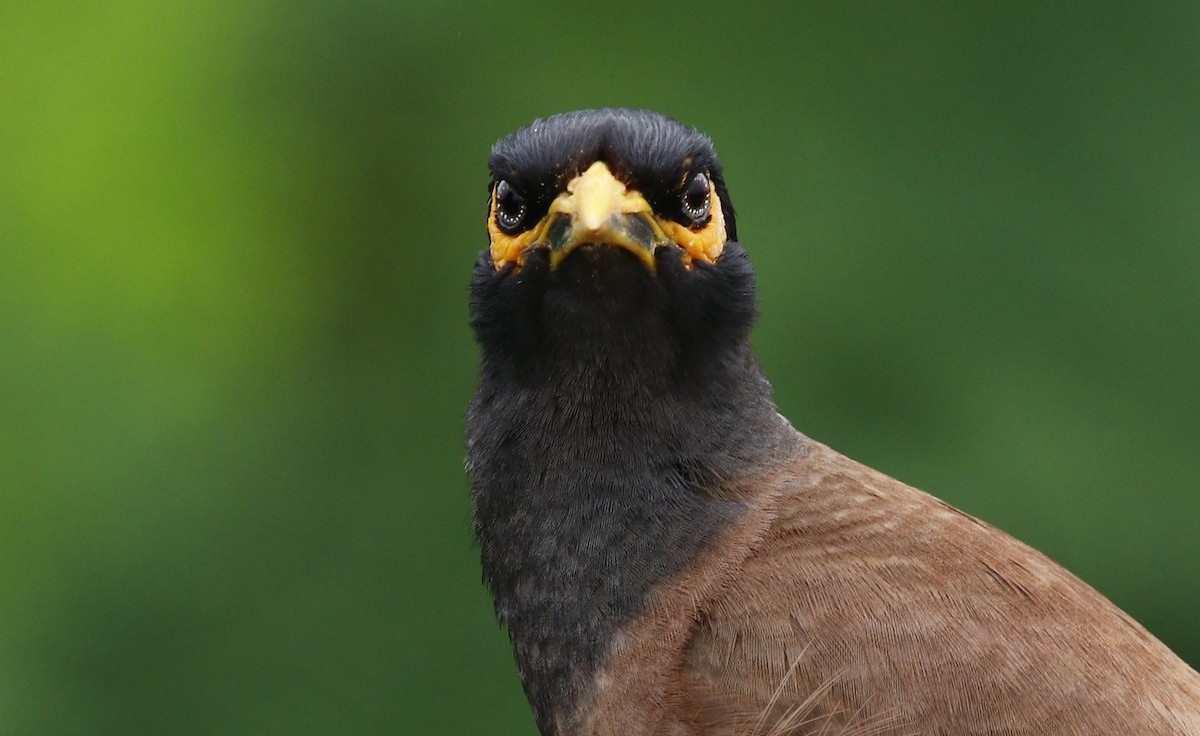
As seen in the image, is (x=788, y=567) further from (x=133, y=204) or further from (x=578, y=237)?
(x=133, y=204)

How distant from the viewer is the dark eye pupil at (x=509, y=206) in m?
2.64

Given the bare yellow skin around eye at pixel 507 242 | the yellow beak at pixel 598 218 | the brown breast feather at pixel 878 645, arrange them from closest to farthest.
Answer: the brown breast feather at pixel 878 645 → the yellow beak at pixel 598 218 → the bare yellow skin around eye at pixel 507 242

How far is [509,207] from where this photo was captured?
2.67 m

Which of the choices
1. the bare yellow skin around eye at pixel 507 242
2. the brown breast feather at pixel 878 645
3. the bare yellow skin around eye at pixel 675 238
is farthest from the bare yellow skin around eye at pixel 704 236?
the brown breast feather at pixel 878 645

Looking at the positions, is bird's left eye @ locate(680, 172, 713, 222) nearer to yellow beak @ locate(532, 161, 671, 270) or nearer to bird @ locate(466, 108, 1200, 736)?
bird @ locate(466, 108, 1200, 736)

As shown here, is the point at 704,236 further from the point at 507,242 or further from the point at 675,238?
the point at 507,242

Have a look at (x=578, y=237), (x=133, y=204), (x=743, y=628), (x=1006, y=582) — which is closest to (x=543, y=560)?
(x=743, y=628)

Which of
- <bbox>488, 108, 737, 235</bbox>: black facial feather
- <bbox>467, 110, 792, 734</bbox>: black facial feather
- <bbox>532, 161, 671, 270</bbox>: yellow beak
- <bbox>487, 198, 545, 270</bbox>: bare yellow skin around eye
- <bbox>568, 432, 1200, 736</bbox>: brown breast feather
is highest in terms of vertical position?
<bbox>488, 108, 737, 235</bbox>: black facial feather

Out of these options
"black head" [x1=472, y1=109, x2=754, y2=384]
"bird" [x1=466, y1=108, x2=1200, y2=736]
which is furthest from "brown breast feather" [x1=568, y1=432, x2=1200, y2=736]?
"black head" [x1=472, y1=109, x2=754, y2=384]

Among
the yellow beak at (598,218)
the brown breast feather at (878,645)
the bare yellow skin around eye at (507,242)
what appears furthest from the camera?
the bare yellow skin around eye at (507,242)

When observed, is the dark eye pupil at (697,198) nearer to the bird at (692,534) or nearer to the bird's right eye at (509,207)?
the bird at (692,534)

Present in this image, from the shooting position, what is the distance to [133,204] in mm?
4398

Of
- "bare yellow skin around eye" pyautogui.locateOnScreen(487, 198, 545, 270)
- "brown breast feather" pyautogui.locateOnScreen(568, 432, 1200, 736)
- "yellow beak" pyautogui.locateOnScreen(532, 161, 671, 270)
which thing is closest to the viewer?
"brown breast feather" pyautogui.locateOnScreen(568, 432, 1200, 736)

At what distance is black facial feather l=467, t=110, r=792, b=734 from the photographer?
2.51 m
